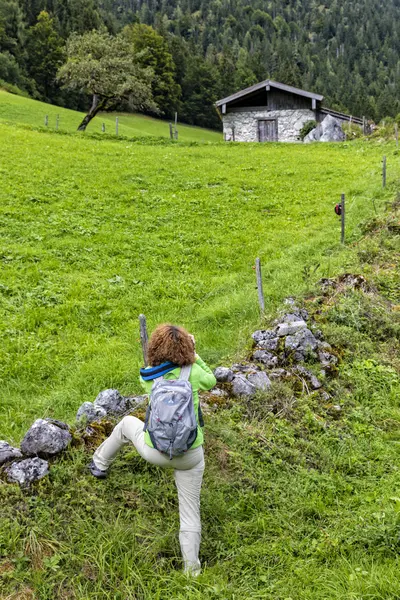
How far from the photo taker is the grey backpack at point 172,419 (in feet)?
11.7

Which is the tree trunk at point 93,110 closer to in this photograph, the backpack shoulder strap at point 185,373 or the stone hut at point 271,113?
the stone hut at point 271,113

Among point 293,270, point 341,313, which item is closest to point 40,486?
point 341,313

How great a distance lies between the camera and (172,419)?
11.7ft

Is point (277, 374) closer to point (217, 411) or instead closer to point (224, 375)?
point (224, 375)

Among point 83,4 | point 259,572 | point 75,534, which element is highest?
point 83,4

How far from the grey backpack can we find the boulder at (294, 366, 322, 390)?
2911 millimetres

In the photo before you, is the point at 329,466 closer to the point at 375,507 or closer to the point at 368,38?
the point at 375,507

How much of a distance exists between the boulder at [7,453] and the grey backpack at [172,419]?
1.64m

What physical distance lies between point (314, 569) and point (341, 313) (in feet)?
15.2

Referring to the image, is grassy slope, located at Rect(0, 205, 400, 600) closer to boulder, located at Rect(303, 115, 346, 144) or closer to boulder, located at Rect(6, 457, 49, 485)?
boulder, located at Rect(6, 457, 49, 485)

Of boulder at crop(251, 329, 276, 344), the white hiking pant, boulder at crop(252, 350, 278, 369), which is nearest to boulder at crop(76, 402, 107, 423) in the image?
the white hiking pant

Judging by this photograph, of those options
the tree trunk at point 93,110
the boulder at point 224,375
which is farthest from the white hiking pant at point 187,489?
the tree trunk at point 93,110

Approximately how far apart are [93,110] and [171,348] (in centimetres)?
3505

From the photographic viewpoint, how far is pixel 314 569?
3.63 metres
